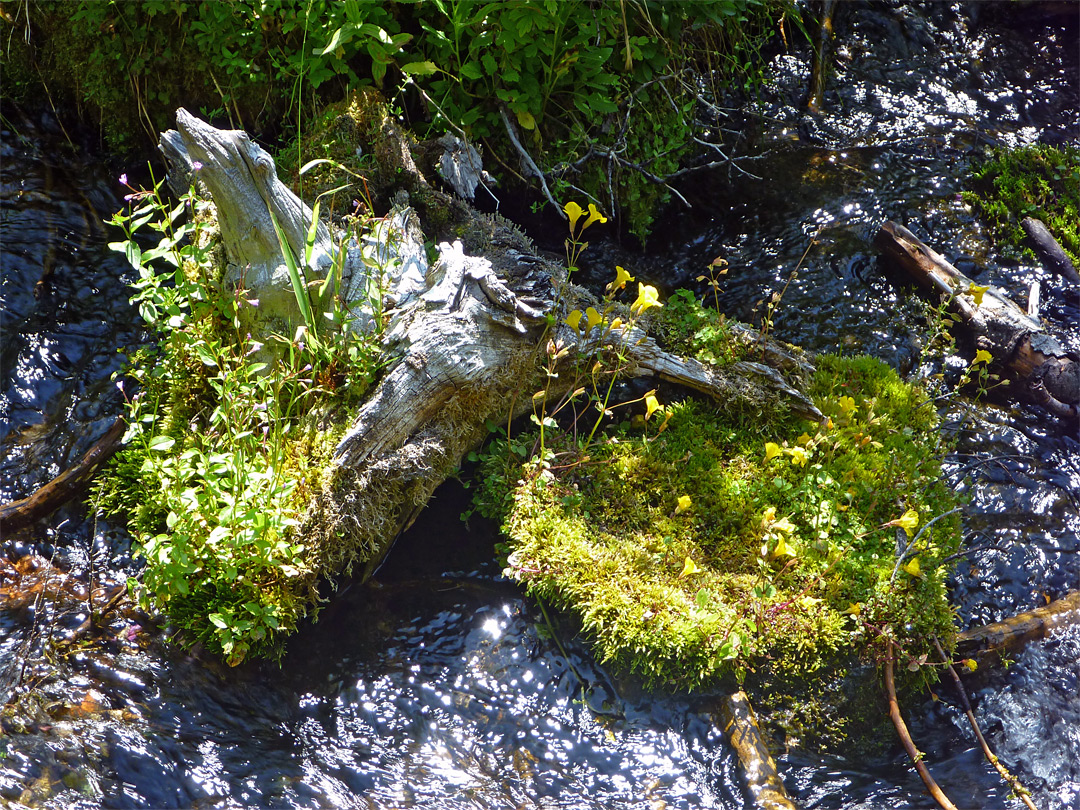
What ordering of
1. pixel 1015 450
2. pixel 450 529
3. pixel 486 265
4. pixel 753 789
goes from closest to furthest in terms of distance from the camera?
pixel 753 789 → pixel 486 265 → pixel 450 529 → pixel 1015 450

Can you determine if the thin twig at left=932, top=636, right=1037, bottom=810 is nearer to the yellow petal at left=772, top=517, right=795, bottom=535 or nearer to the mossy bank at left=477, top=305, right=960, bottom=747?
the mossy bank at left=477, top=305, right=960, bottom=747

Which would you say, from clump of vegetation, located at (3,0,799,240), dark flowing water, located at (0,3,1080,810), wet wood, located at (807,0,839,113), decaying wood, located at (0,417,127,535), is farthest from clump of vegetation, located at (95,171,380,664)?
wet wood, located at (807,0,839,113)

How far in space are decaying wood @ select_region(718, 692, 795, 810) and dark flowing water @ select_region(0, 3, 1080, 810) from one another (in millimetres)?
63

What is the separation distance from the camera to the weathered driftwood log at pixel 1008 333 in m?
4.98

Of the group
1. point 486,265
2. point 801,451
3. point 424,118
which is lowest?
point 801,451

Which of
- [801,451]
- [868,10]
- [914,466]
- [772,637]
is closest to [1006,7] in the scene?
[868,10]

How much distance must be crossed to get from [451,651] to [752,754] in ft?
5.08

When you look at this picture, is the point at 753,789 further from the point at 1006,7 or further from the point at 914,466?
the point at 1006,7

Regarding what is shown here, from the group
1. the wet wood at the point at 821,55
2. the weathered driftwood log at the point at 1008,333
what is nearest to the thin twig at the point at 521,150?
the weathered driftwood log at the point at 1008,333

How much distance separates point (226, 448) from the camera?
12.2 feet

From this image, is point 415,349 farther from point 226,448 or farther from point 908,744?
point 908,744

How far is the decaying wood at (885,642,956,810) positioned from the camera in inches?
129

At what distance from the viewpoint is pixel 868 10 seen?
7461mm

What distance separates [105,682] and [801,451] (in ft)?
11.7
